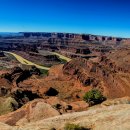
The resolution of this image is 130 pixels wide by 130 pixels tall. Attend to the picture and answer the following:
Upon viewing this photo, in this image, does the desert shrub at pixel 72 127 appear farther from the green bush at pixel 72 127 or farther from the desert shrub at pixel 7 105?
the desert shrub at pixel 7 105

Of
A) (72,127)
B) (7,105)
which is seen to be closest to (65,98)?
(7,105)

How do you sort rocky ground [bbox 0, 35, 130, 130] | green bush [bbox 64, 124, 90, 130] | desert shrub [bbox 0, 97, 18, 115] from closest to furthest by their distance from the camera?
green bush [bbox 64, 124, 90, 130] → rocky ground [bbox 0, 35, 130, 130] → desert shrub [bbox 0, 97, 18, 115]

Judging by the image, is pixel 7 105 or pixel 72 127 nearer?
pixel 72 127

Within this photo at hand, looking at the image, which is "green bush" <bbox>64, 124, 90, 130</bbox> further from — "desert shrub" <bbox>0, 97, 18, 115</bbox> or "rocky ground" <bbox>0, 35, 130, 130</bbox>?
"desert shrub" <bbox>0, 97, 18, 115</bbox>

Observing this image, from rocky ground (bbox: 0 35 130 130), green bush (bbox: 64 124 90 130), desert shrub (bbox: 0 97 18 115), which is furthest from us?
desert shrub (bbox: 0 97 18 115)

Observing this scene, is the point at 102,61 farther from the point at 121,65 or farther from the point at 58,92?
the point at 58,92

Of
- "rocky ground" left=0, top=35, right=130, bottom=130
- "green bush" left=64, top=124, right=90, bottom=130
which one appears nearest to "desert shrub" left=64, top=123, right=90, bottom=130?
"green bush" left=64, top=124, right=90, bottom=130

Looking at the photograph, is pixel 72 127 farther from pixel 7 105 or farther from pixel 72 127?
pixel 7 105

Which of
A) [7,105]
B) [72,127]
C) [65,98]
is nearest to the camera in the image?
[72,127]

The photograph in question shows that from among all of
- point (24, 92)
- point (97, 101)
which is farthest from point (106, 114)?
point (24, 92)

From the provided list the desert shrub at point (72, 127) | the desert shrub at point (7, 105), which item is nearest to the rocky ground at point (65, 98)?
the desert shrub at point (7, 105)

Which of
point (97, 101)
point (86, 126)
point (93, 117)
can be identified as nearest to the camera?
point (86, 126)
